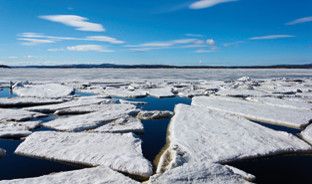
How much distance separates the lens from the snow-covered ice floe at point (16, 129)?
4273mm

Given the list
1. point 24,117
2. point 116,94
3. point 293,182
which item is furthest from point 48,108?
point 293,182

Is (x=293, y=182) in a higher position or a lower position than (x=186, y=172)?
lower

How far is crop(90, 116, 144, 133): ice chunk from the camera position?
4.58 metres

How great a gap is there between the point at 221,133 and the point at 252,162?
113 centimetres

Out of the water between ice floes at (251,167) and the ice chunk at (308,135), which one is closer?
the water between ice floes at (251,167)

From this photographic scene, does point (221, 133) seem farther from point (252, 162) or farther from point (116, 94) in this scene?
point (116, 94)

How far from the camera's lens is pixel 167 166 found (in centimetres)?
303

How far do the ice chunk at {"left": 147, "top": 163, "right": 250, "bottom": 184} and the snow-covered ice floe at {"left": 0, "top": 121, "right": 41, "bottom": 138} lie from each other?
10.4 ft

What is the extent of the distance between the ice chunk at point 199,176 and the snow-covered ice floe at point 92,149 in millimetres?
410

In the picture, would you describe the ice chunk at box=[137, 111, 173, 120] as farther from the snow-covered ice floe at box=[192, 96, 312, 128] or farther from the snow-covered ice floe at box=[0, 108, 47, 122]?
the snow-covered ice floe at box=[0, 108, 47, 122]

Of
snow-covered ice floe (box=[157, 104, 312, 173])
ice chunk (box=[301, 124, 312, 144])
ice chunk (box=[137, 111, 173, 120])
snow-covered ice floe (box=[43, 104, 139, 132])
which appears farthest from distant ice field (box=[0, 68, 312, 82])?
ice chunk (box=[301, 124, 312, 144])

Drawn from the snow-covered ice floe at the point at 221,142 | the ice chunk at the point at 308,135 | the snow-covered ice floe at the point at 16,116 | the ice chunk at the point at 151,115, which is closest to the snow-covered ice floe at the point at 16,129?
the snow-covered ice floe at the point at 16,116

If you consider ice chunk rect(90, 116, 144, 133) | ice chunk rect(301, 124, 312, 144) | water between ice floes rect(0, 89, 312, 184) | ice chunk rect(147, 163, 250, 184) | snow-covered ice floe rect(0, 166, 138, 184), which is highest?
ice chunk rect(147, 163, 250, 184)

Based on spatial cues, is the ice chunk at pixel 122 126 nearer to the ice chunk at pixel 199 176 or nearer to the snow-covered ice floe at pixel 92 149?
the snow-covered ice floe at pixel 92 149
